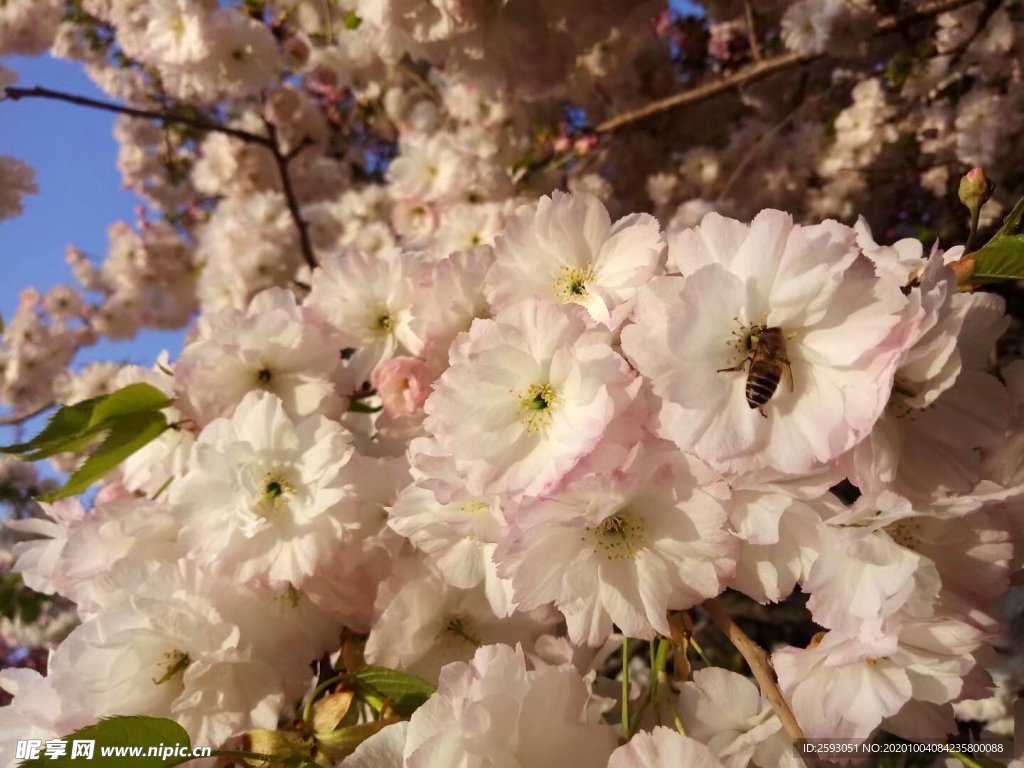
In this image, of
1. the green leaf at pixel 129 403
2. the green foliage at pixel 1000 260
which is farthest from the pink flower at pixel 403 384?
the green foliage at pixel 1000 260

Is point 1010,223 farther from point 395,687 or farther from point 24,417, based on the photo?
point 24,417

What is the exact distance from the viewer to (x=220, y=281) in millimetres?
1993

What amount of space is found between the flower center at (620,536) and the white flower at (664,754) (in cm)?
12

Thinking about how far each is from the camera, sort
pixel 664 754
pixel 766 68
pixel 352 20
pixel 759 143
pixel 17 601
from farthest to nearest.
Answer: pixel 759 143, pixel 17 601, pixel 766 68, pixel 352 20, pixel 664 754

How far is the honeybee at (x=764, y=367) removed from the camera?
490mm

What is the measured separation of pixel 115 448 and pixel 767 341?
66cm

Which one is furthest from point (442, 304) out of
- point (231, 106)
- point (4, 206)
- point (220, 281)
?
point (231, 106)

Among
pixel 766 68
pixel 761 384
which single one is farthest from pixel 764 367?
pixel 766 68

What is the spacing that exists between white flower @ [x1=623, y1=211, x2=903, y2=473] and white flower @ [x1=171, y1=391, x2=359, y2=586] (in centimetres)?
33

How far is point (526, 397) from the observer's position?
1.84 ft

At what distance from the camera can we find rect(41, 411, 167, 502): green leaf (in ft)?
2.56

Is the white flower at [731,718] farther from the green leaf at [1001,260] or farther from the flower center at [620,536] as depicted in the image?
the green leaf at [1001,260]

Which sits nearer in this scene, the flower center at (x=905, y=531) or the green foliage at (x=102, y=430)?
the flower center at (x=905, y=531)

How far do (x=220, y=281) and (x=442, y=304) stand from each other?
1.46 m
